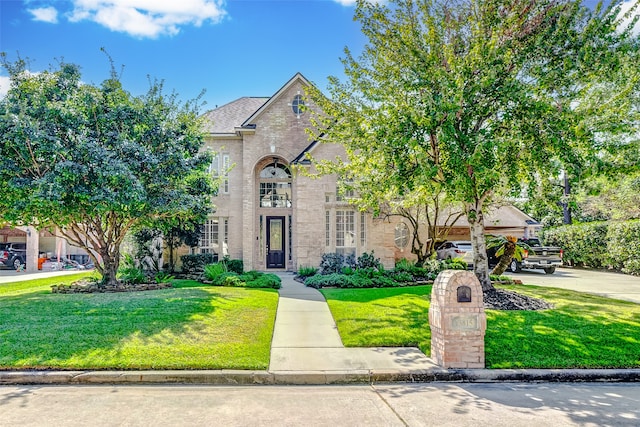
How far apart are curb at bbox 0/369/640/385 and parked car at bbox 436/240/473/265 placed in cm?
1425

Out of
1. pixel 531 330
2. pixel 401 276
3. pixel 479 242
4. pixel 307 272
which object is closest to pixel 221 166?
pixel 307 272

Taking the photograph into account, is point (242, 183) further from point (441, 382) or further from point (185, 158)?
point (441, 382)

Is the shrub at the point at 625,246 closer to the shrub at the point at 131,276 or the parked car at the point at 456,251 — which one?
the parked car at the point at 456,251

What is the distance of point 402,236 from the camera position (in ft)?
70.2

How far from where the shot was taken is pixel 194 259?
61.0 ft

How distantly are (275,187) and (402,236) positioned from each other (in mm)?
6829

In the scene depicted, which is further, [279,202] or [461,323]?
[279,202]

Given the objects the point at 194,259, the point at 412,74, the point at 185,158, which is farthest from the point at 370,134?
the point at 194,259

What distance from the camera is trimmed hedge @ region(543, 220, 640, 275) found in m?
20.2

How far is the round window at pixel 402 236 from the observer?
21.3 metres

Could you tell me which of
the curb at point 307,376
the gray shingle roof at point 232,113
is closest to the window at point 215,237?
the gray shingle roof at point 232,113

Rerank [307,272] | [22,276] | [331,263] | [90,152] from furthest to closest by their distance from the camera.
A: [22,276] < [331,263] < [307,272] < [90,152]

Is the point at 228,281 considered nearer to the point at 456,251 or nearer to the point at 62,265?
the point at 456,251

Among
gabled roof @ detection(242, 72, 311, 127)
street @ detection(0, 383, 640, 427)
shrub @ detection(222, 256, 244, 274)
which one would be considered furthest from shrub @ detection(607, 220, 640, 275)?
shrub @ detection(222, 256, 244, 274)
